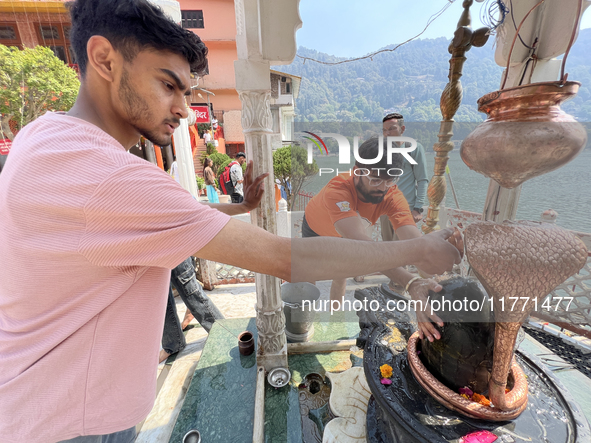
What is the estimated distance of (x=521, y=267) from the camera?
0.96 metres

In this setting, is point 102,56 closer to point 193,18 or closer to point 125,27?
point 125,27

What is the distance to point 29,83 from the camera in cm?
918

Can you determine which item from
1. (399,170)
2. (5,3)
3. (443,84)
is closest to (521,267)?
(399,170)

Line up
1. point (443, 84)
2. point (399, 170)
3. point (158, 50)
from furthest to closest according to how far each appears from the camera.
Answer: point (399, 170) < point (443, 84) < point (158, 50)

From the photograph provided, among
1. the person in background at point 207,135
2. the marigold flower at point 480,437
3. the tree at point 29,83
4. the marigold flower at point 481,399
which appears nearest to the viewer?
the marigold flower at point 480,437

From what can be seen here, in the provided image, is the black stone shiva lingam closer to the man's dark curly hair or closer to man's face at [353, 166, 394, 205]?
man's face at [353, 166, 394, 205]

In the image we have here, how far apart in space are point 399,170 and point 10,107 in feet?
44.4

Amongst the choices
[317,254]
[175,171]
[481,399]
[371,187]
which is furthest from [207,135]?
[481,399]

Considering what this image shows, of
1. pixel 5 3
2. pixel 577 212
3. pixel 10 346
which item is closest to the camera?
pixel 10 346

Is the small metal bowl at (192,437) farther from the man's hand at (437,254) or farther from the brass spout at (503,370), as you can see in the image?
the man's hand at (437,254)

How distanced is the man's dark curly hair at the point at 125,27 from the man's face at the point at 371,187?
1232 mm

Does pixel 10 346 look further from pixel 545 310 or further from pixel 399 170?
pixel 545 310

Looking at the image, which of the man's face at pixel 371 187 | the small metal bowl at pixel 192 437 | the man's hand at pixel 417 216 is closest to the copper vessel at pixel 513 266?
the man's face at pixel 371 187

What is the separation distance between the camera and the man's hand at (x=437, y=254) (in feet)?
3.32
